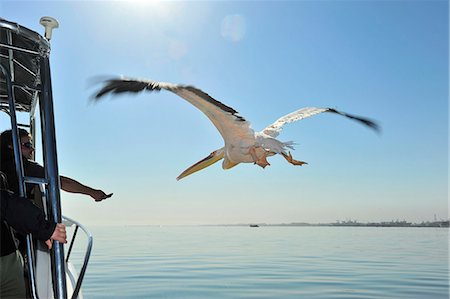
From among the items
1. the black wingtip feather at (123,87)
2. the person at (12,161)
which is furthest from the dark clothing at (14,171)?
the black wingtip feather at (123,87)

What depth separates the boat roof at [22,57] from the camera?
2475mm

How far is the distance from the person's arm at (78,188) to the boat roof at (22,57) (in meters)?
0.59

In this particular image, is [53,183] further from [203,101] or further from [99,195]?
[203,101]

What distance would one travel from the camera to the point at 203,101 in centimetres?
555

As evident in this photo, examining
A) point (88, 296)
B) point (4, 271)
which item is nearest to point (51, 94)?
point (4, 271)

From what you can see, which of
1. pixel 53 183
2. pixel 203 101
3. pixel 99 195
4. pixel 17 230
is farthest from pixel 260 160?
pixel 17 230

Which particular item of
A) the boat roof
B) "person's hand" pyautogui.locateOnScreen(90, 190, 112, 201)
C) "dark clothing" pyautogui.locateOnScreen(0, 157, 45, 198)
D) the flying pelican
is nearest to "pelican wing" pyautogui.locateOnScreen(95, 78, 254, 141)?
the flying pelican

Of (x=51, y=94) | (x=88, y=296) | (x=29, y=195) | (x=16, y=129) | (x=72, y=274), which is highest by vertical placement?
(x=51, y=94)

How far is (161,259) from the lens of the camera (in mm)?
15594

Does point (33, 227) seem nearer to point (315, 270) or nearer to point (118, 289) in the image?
point (118, 289)

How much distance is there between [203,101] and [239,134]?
138cm

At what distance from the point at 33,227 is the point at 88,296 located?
7177 millimetres

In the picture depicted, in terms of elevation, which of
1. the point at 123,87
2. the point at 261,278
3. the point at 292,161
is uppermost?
the point at 123,87

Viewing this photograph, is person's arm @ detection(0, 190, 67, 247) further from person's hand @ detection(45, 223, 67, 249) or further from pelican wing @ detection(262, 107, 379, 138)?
pelican wing @ detection(262, 107, 379, 138)
